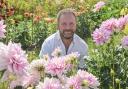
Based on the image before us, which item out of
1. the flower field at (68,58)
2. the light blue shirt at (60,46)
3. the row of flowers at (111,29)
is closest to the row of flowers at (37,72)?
the flower field at (68,58)

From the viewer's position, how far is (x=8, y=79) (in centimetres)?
197

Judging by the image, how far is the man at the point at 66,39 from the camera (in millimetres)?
4828

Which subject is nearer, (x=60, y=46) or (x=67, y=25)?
(x=67, y=25)

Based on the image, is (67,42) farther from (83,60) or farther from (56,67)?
(56,67)

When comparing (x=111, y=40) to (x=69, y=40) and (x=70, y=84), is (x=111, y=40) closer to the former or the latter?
(x=69, y=40)

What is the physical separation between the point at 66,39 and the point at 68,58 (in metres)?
2.51

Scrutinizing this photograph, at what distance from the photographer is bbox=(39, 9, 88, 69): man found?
15.8ft

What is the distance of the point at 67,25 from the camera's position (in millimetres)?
4805

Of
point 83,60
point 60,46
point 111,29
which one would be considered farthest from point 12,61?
point 60,46

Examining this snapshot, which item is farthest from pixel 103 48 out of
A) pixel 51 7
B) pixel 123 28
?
pixel 51 7

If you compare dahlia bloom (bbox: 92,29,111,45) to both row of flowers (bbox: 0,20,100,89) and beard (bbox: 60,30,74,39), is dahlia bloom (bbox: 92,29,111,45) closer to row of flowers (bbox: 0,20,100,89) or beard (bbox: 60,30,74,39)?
row of flowers (bbox: 0,20,100,89)

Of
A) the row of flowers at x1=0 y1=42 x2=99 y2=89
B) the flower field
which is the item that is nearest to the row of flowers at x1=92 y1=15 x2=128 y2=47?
the flower field

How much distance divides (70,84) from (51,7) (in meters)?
9.22

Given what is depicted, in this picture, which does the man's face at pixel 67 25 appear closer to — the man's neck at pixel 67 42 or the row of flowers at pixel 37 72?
the man's neck at pixel 67 42
